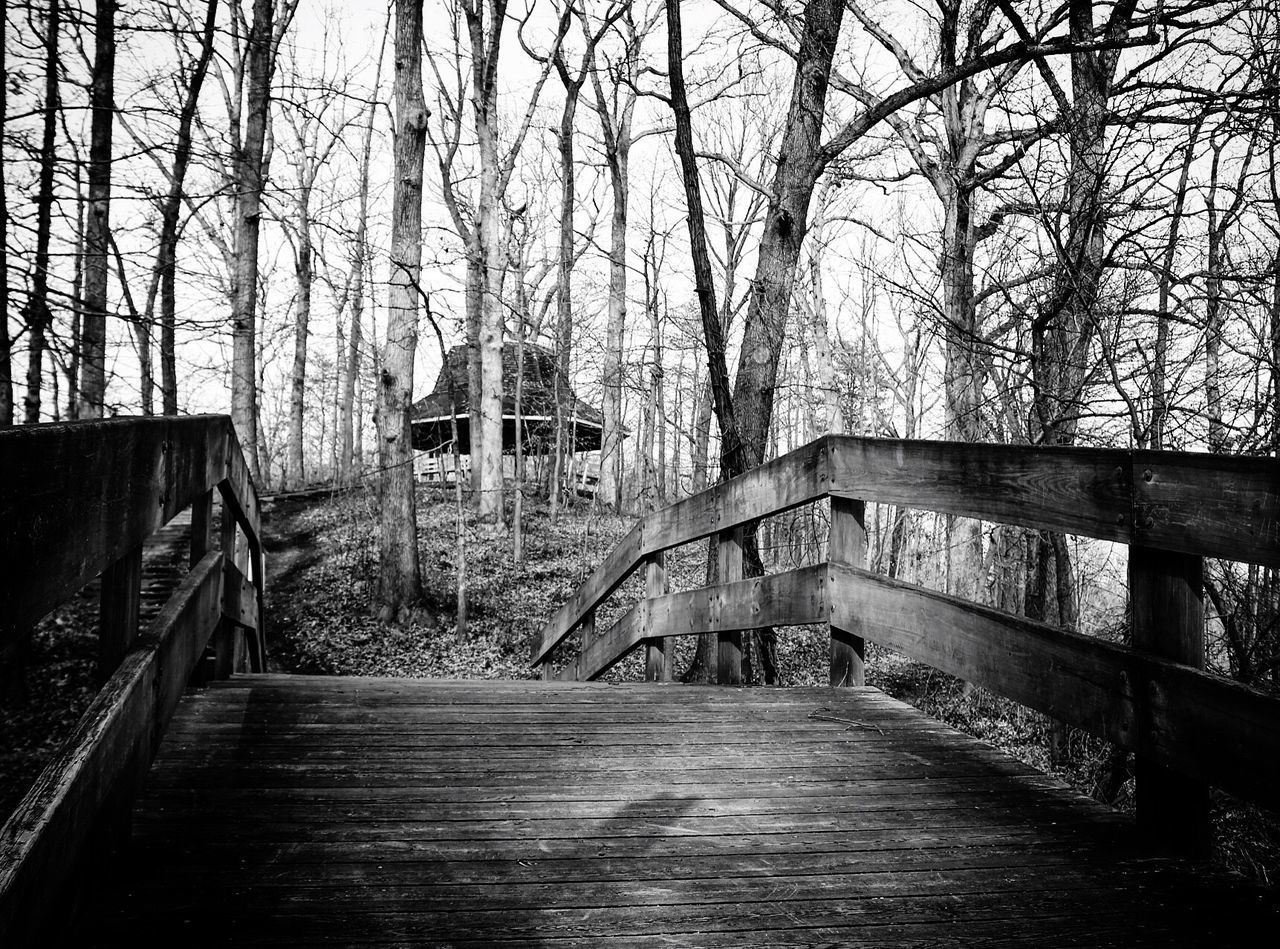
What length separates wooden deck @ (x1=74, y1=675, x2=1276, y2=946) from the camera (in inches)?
73.3

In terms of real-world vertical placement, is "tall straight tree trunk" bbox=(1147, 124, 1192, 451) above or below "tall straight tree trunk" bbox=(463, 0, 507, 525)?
below

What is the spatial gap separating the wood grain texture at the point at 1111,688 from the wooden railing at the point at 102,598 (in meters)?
2.30

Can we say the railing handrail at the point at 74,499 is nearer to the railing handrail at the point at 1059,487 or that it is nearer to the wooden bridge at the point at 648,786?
the wooden bridge at the point at 648,786

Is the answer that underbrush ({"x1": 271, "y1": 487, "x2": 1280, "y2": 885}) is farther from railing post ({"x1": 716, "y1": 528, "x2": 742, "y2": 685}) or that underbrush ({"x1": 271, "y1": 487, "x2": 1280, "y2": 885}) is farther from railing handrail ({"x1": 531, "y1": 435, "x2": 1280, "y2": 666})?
railing handrail ({"x1": 531, "y1": 435, "x2": 1280, "y2": 666})

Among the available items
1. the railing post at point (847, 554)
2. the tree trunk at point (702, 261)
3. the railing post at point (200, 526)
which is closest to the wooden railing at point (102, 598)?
the railing post at point (200, 526)

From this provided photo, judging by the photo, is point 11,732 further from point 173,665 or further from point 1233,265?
point 1233,265

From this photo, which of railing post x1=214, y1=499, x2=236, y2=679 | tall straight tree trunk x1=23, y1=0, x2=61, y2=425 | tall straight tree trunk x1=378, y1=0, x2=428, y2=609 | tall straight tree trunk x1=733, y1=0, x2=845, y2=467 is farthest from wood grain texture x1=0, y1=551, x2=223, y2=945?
tall straight tree trunk x1=378, y1=0, x2=428, y2=609

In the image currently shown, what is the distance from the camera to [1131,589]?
3.07 meters

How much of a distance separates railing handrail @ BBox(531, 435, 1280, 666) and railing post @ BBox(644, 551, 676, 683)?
124cm

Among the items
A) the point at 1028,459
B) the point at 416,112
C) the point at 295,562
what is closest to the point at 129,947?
the point at 1028,459

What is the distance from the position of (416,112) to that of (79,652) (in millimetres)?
7243

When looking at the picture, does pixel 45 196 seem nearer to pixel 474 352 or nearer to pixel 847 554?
pixel 847 554

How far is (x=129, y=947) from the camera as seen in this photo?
169cm

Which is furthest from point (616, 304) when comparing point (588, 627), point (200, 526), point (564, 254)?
point (200, 526)
